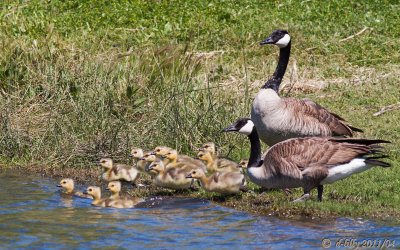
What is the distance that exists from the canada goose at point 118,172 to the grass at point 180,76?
98 centimetres

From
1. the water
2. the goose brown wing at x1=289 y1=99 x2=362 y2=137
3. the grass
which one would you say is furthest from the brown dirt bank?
the goose brown wing at x1=289 y1=99 x2=362 y2=137

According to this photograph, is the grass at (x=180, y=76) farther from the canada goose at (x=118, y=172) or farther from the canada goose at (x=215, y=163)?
the canada goose at (x=118, y=172)

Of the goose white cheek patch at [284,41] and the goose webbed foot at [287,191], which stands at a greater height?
the goose white cheek patch at [284,41]

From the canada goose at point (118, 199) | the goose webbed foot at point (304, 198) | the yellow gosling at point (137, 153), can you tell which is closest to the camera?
the goose webbed foot at point (304, 198)

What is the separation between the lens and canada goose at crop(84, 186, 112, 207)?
1150 centimetres

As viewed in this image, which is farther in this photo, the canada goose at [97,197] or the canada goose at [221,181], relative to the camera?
the canada goose at [97,197]

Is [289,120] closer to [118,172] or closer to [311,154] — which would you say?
[311,154]

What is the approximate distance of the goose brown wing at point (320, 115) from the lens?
12391mm

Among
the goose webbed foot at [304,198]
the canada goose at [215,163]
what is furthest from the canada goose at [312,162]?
the canada goose at [215,163]

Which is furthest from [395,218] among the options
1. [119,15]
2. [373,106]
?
[119,15]

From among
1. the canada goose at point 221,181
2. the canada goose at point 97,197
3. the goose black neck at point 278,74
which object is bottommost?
the canada goose at point 97,197

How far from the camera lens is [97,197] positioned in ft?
38.0

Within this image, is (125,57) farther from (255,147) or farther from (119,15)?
(255,147)

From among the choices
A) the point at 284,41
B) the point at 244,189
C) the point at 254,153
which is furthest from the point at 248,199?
the point at 284,41
